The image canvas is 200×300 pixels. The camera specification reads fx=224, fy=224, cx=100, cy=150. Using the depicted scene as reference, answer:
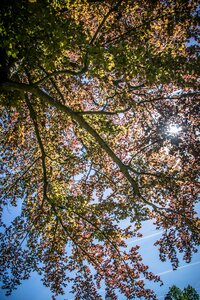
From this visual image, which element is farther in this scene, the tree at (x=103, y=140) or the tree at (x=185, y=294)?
the tree at (x=185, y=294)

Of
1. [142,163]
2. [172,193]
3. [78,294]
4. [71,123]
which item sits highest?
[71,123]

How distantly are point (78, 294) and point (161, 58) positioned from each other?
25.5ft

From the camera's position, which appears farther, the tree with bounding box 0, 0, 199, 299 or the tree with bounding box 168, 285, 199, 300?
the tree with bounding box 168, 285, 199, 300

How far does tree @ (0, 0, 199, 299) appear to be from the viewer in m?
5.01

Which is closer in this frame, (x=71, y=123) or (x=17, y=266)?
(x=17, y=266)

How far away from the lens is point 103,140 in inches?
255

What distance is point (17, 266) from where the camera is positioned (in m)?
8.32

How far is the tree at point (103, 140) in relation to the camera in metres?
5.01

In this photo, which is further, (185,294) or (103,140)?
(185,294)

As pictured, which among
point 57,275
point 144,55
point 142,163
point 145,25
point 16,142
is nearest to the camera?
point 144,55

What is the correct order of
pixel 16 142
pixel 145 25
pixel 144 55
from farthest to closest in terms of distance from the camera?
pixel 16 142 < pixel 145 25 < pixel 144 55

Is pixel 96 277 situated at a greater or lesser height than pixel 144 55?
lesser

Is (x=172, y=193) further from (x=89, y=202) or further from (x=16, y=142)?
(x=16, y=142)

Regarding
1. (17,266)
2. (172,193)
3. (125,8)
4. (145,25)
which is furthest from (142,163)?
(17,266)
